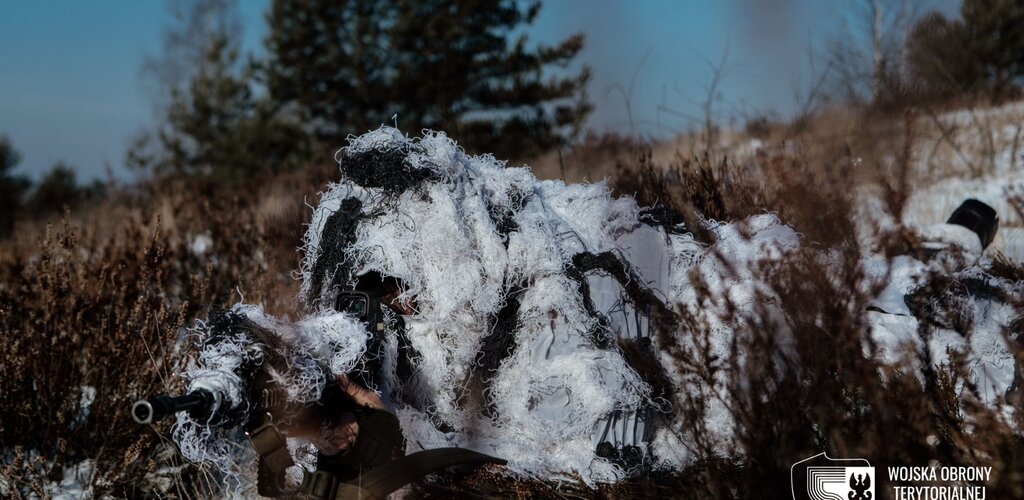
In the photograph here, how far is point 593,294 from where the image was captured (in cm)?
264

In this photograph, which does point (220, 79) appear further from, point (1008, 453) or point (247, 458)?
point (1008, 453)

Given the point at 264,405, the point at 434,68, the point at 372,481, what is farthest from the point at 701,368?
the point at 434,68

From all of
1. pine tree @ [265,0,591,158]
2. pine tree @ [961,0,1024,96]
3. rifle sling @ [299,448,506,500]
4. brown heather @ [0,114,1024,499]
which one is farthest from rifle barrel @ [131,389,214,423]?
pine tree @ [961,0,1024,96]

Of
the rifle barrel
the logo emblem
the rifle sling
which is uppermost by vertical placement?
the rifle barrel

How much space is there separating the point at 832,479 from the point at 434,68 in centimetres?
1123

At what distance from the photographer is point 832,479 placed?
2.03 m

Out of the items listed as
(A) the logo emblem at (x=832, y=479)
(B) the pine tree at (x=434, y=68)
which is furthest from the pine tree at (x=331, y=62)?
(A) the logo emblem at (x=832, y=479)

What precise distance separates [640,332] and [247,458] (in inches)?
62.3

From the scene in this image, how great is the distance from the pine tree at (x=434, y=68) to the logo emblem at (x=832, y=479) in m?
10.1

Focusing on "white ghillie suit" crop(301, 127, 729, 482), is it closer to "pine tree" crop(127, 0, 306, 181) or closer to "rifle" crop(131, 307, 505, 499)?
"rifle" crop(131, 307, 505, 499)

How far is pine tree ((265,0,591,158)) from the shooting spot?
12.5 metres

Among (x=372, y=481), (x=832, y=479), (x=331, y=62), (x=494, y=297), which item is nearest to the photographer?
(x=832, y=479)

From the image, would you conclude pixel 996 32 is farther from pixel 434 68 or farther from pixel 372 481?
pixel 372 481

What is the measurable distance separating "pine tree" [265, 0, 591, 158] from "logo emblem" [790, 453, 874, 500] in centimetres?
1008
